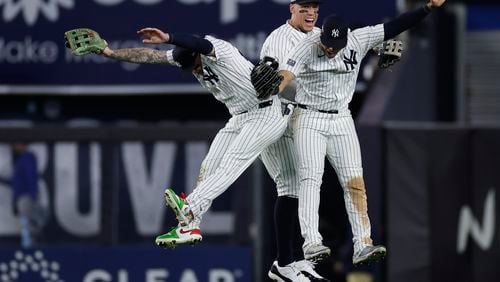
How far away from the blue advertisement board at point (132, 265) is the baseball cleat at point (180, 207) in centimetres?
503

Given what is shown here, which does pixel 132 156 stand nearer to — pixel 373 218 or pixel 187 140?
pixel 187 140

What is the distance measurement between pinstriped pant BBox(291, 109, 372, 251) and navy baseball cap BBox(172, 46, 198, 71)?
1.01m

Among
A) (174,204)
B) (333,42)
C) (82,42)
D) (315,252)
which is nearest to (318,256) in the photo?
(315,252)

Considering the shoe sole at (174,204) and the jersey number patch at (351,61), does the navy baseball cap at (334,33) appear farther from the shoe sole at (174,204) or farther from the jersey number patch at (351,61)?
the shoe sole at (174,204)

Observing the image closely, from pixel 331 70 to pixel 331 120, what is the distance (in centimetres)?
43

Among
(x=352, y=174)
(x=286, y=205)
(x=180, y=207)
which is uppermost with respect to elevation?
(x=352, y=174)

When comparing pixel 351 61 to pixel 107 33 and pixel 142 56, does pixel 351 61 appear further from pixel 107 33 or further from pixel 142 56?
pixel 107 33

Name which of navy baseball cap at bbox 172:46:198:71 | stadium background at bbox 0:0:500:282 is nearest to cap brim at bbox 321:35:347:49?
navy baseball cap at bbox 172:46:198:71

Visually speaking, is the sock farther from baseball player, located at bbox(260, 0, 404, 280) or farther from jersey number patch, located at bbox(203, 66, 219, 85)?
jersey number patch, located at bbox(203, 66, 219, 85)

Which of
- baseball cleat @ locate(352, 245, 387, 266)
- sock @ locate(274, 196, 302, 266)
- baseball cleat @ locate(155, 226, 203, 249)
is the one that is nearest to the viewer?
baseball cleat @ locate(155, 226, 203, 249)

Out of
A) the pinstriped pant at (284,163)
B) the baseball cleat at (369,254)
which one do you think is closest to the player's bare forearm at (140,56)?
the pinstriped pant at (284,163)

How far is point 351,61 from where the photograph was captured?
1237 centimetres

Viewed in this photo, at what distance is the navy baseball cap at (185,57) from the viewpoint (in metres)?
12.1

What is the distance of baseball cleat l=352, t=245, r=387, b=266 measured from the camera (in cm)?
1230
